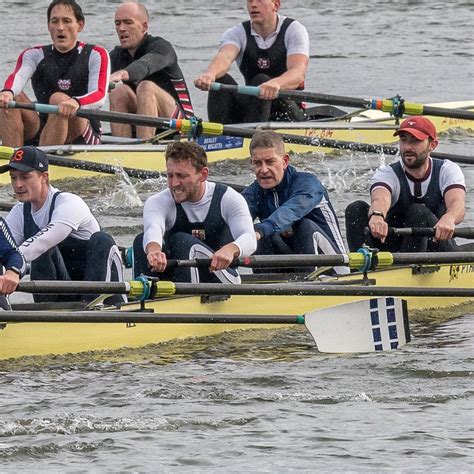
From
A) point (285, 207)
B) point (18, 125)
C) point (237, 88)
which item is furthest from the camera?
point (237, 88)

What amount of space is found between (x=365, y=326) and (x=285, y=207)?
87cm

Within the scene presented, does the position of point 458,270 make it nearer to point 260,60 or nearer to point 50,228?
point 50,228

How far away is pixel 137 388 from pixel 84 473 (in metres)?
1.33

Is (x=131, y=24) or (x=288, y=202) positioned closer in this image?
(x=288, y=202)

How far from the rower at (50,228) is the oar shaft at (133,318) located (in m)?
0.51

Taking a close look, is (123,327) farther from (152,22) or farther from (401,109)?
(152,22)

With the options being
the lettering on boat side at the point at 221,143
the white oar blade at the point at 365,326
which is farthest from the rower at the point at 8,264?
the lettering on boat side at the point at 221,143

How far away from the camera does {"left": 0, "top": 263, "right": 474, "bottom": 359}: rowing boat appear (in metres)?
8.53

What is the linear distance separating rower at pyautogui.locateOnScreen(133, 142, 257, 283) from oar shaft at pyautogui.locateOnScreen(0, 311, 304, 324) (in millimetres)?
303

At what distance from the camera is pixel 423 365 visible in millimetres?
8891

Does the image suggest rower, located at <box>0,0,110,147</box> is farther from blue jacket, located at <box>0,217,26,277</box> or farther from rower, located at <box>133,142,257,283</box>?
blue jacket, located at <box>0,217,26,277</box>

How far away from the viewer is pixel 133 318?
8.48 metres

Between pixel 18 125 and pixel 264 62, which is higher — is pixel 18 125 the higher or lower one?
the lower one

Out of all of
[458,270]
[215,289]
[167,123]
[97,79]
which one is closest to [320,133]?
[167,123]
